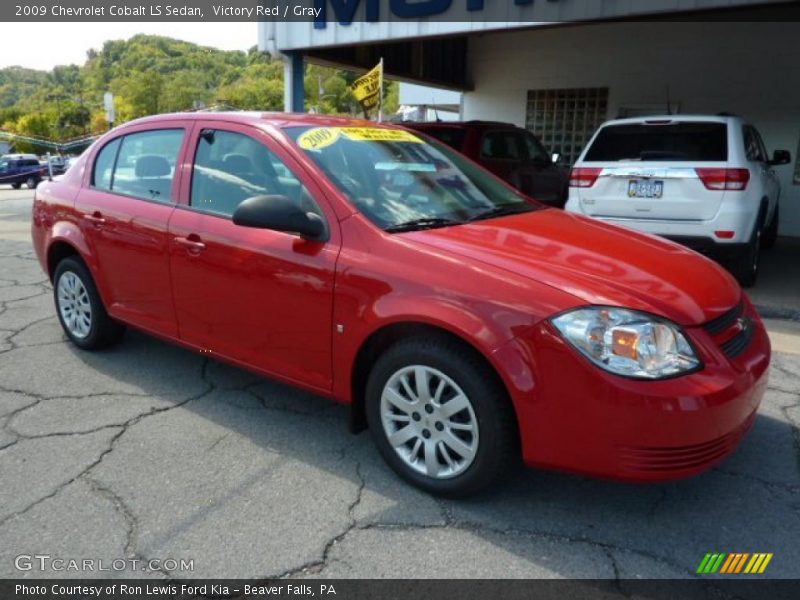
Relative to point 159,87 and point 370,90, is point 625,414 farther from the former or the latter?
point 159,87

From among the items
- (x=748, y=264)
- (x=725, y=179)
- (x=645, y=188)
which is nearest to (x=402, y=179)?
(x=645, y=188)

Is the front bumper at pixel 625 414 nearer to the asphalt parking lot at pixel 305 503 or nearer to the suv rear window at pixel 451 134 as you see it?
the asphalt parking lot at pixel 305 503

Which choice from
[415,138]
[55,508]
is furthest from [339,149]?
[55,508]

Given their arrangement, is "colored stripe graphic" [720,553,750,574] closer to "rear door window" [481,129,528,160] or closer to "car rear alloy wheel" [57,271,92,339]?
"car rear alloy wheel" [57,271,92,339]

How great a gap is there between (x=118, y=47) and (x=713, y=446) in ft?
453

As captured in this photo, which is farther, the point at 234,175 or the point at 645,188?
the point at 645,188

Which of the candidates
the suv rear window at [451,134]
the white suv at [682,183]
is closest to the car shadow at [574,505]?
the white suv at [682,183]

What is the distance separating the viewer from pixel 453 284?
2551 mm

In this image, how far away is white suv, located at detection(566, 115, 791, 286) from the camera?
5824 mm

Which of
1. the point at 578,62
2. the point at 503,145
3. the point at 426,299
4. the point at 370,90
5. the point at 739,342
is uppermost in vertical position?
the point at 578,62

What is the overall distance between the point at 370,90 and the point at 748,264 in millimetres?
5191

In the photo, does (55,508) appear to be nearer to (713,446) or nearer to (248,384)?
(248,384)

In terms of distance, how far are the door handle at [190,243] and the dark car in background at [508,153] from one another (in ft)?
16.5

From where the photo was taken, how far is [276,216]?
282cm
